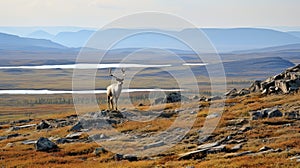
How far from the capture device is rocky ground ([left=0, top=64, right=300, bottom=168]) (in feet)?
86.2

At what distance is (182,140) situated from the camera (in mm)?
34594

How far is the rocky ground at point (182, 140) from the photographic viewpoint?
26266mm

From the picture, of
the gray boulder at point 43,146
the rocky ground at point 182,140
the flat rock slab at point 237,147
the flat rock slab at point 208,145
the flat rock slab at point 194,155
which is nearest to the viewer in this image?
the rocky ground at point 182,140

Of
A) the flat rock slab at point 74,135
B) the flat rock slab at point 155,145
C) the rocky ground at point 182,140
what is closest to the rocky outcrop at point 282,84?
the rocky ground at point 182,140

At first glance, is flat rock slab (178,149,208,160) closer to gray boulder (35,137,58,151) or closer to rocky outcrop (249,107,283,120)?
rocky outcrop (249,107,283,120)

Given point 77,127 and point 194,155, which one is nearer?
point 194,155

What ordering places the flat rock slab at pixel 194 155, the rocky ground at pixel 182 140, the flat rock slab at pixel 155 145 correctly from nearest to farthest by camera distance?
the rocky ground at pixel 182 140
the flat rock slab at pixel 194 155
the flat rock slab at pixel 155 145

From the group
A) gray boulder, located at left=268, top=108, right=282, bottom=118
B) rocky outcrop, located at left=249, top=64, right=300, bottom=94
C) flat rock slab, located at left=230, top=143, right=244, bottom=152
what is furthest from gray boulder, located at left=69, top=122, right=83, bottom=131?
rocky outcrop, located at left=249, top=64, right=300, bottom=94

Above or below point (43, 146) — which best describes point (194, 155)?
above

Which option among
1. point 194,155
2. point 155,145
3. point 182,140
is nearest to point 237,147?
point 194,155

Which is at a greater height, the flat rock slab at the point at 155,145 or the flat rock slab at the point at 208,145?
the flat rock slab at the point at 208,145

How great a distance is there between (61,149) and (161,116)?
14.8 m

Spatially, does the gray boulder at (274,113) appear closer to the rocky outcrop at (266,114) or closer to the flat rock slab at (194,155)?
the rocky outcrop at (266,114)

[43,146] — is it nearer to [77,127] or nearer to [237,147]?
[77,127]
